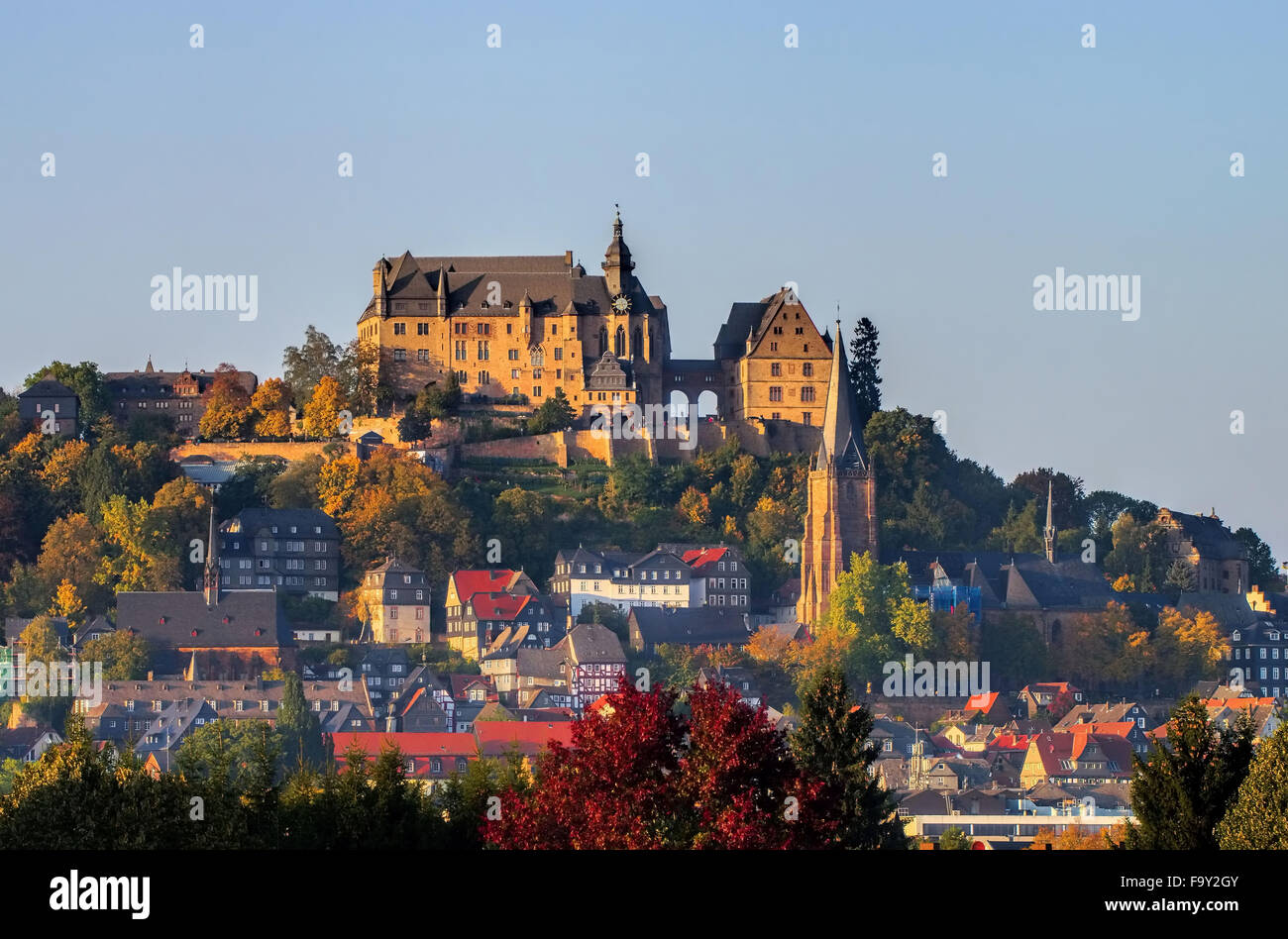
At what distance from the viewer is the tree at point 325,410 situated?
104438mm

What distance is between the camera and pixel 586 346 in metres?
106

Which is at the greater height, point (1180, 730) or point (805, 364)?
point (805, 364)

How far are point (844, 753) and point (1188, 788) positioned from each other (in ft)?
13.3

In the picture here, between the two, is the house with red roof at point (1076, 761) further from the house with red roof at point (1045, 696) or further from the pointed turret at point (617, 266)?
the pointed turret at point (617, 266)

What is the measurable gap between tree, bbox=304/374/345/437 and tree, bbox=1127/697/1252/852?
74.4 meters

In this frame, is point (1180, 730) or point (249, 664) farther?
point (249, 664)

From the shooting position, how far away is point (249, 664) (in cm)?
9494

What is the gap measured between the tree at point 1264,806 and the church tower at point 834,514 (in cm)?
6735

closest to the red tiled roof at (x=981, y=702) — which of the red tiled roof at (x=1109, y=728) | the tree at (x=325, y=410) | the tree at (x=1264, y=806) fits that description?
the red tiled roof at (x=1109, y=728)

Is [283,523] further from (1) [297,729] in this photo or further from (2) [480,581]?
(1) [297,729]

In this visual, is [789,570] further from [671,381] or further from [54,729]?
[54,729]
